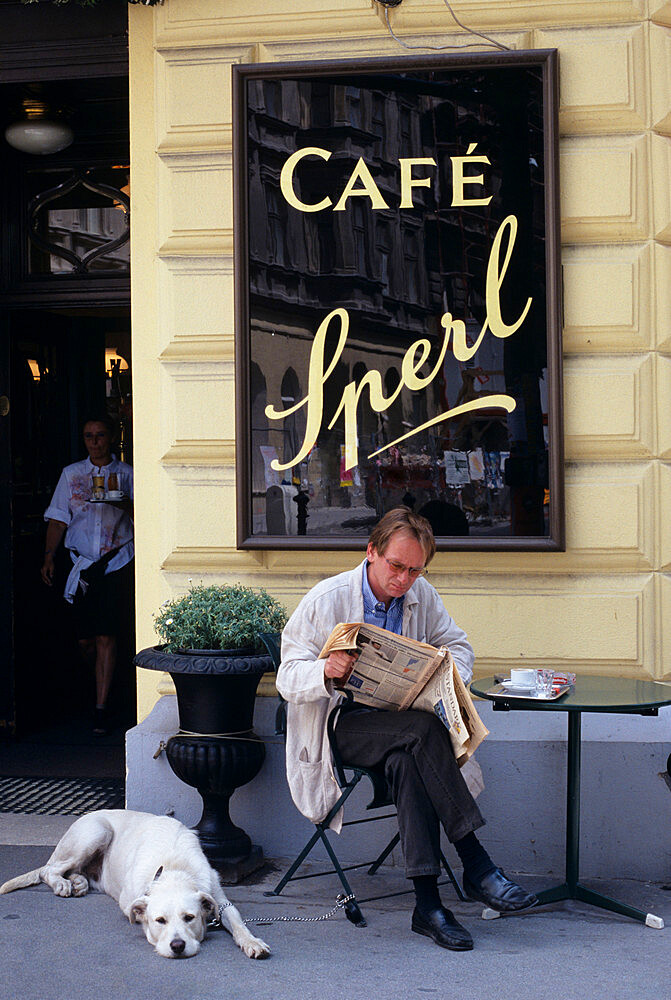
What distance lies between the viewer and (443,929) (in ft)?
12.8

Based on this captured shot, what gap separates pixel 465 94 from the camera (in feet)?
16.6

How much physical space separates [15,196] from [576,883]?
16.3ft

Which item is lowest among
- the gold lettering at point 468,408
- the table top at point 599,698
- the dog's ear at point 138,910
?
the dog's ear at point 138,910

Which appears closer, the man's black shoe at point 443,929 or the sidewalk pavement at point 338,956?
the sidewalk pavement at point 338,956

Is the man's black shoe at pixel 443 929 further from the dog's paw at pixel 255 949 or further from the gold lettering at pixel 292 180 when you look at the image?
the gold lettering at pixel 292 180

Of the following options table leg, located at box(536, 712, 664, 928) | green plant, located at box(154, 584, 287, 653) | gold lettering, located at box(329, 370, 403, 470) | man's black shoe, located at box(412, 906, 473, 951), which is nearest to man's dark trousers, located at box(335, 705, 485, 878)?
man's black shoe, located at box(412, 906, 473, 951)

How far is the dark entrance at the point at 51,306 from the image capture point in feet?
18.5

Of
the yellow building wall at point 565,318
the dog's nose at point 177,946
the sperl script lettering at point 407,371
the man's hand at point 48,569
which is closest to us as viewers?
the dog's nose at point 177,946

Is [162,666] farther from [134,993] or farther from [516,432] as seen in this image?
[516,432]

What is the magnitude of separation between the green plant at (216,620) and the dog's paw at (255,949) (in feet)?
4.07

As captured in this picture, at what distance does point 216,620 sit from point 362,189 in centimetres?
210

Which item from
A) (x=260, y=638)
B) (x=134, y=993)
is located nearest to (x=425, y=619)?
(x=260, y=638)

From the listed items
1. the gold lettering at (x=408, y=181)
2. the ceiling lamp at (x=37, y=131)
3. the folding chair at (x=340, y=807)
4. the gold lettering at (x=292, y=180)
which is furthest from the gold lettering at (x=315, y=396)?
the ceiling lamp at (x=37, y=131)

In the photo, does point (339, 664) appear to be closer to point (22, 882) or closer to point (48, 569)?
point (22, 882)
